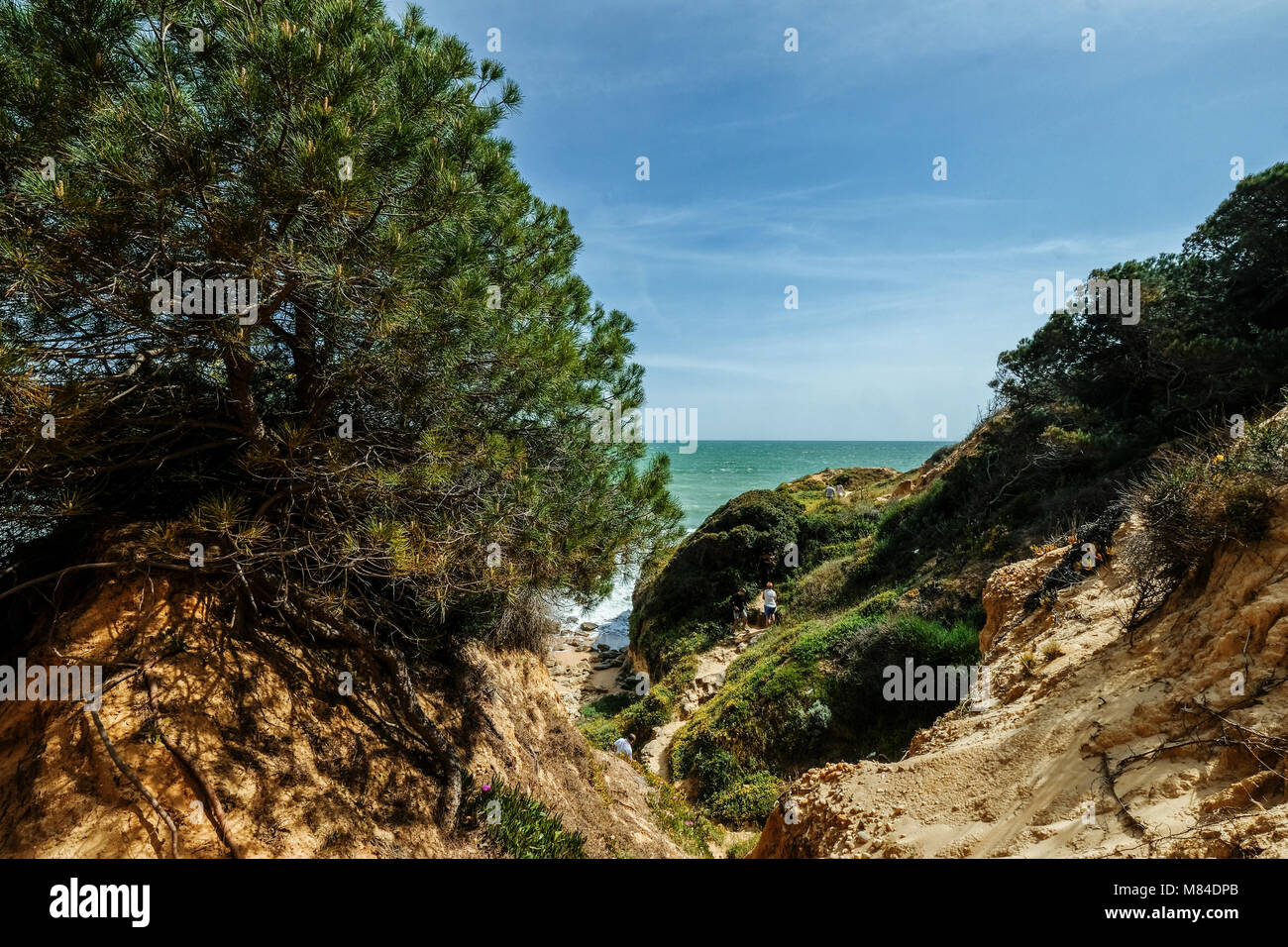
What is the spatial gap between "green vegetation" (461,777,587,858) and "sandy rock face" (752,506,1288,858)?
2.32 metres

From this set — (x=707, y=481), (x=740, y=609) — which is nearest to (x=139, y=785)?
(x=740, y=609)

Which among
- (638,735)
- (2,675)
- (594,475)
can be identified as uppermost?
(594,475)

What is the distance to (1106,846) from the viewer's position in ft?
10.4

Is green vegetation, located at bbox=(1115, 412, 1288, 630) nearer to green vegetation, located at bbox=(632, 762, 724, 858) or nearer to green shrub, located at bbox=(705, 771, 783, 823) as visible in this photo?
green vegetation, located at bbox=(632, 762, 724, 858)

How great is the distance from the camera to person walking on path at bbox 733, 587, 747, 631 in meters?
18.9

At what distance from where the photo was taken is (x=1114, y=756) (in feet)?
12.5

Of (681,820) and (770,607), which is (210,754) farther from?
(770,607)

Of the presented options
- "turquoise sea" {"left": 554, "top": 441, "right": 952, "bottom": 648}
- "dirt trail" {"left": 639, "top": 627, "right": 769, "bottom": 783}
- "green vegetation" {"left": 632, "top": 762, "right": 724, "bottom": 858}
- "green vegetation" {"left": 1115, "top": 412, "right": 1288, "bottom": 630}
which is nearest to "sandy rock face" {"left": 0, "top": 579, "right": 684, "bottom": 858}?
"turquoise sea" {"left": 554, "top": 441, "right": 952, "bottom": 648}

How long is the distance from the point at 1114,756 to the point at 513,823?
16.2ft

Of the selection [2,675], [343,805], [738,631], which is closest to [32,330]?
[2,675]

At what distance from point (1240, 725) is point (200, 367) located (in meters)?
7.34

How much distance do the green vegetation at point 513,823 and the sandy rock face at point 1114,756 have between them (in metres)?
2.32

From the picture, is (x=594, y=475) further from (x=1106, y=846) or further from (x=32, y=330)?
(x=1106, y=846)
